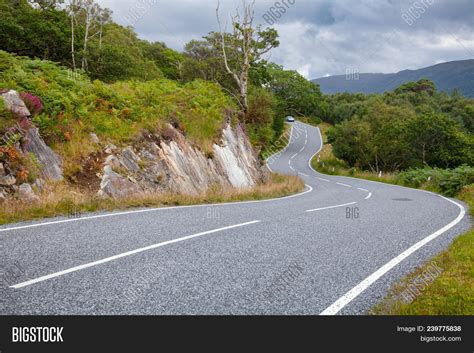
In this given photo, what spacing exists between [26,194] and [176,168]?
19.2ft

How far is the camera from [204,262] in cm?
530

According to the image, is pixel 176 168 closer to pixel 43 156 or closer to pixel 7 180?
pixel 43 156

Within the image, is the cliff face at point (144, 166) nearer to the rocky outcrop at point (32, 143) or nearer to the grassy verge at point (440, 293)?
the rocky outcrop at point (32, 143)

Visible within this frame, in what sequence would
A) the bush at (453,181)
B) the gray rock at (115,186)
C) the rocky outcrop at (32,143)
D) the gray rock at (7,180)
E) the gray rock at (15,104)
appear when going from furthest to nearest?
1. the bush at (453,181)
2. the gray rock at (115,186)
3. the gray rock at (15,104)
4. the rocky outcrop at (32,143)
5. the gray rock at (7,180)

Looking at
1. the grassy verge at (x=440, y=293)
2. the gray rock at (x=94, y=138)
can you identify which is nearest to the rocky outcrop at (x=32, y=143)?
the gray rock at (x=94, y=138)

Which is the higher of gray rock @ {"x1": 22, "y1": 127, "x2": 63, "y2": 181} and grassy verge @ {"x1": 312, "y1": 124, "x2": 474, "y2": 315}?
gray rock @ {"x1": 22, "y1": 127, "x2": 63, "y2": 181}

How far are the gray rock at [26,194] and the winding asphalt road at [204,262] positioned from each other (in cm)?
167

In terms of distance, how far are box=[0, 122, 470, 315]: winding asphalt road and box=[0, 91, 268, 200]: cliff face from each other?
86.4 inches

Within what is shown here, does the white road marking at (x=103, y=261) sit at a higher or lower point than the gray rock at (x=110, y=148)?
lower

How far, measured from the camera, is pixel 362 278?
5.01 meters

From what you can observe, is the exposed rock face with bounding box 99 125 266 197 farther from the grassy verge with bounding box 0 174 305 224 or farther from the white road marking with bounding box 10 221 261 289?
the white road marking with bounding box 10 221 261 289

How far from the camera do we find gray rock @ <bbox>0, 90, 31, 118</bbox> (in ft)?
33.4

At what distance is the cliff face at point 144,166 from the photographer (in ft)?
32.3

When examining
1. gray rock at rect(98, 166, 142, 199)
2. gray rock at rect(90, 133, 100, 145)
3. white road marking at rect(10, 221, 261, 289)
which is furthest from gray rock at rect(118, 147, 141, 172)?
white road marking at rect(10, 221, 261, 289)
